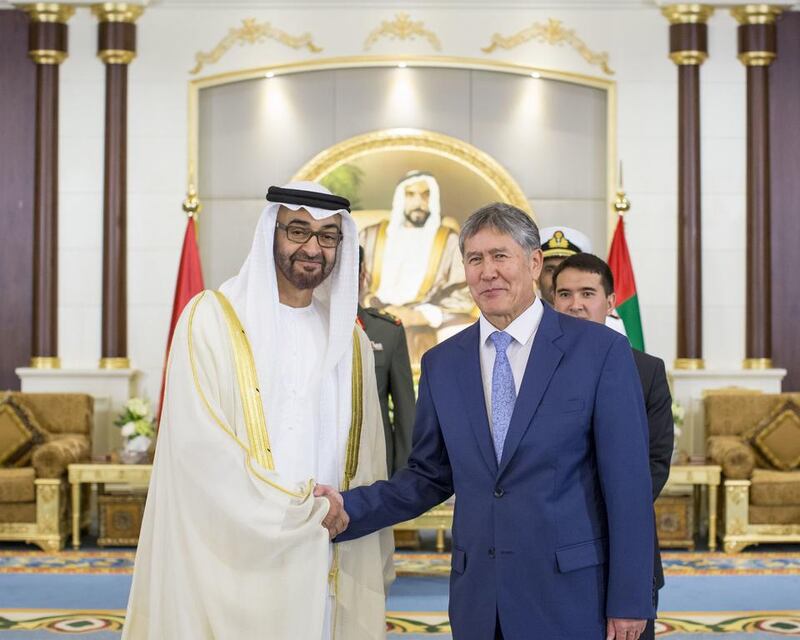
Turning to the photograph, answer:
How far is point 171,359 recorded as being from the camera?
10.9 feet

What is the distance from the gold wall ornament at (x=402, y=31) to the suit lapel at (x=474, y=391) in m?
6.72

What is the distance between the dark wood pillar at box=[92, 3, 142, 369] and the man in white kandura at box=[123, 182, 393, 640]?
241 inches

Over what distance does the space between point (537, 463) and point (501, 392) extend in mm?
214

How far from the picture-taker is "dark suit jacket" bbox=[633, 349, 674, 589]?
3.41 metres

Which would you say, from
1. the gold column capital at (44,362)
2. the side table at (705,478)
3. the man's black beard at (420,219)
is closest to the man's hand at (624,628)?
the side table at (705,478)

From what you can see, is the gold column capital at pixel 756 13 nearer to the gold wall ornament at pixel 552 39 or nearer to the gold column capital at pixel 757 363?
the gold wall ornament at pixel 552 39

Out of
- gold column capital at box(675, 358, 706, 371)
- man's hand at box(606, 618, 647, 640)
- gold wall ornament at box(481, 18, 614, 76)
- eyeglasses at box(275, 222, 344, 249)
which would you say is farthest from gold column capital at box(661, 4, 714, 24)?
man's hand at box(606, 618, 647, 640)

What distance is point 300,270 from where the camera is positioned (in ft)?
11.3

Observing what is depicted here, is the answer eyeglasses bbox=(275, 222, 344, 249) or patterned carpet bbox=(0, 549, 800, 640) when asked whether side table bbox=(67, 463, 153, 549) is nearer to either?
patterned carpet bbox=(0, 549, 800, 640)

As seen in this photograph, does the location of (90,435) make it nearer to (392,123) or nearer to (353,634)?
(392,123)

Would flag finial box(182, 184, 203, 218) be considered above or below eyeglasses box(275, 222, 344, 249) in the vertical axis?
above

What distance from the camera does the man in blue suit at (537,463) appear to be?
291 cm

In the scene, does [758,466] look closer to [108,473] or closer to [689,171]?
[689,171]

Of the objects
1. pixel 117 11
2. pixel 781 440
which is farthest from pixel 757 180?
pixel 117 11
